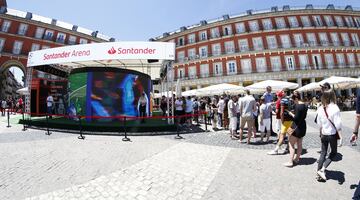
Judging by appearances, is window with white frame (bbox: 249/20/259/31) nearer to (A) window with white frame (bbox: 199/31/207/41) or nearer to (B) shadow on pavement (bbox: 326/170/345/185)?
(A) window with white frame (bbox: 199/31/207/41)

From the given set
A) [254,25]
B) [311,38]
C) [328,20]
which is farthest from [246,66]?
[328,20]

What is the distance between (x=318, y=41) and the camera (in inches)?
1361

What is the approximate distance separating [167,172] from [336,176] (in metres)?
3.50

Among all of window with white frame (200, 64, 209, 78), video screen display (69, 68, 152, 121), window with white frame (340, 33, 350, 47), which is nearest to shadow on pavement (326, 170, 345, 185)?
video screen display (69, 68, 152, 121)

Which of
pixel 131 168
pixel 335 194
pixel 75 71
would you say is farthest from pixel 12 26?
pixel 335 194

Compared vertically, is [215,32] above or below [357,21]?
below

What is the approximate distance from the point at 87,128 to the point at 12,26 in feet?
128

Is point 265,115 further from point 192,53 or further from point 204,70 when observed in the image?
point 192,53

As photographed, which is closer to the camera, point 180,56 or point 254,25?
point 254,25

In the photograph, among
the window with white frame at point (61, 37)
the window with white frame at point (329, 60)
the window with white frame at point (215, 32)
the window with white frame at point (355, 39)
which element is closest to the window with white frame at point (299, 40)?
the window with white frame at point (329, 60)

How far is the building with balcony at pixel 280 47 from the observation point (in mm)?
33531

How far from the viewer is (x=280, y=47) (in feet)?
112

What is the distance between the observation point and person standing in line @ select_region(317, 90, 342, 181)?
4.25m

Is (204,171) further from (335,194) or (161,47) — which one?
(161,47)
